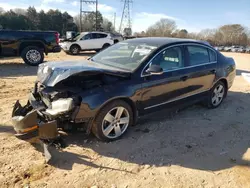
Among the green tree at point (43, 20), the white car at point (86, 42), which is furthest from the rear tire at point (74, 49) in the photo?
the green tree at point (43, 20)

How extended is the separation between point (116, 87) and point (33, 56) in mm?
8096

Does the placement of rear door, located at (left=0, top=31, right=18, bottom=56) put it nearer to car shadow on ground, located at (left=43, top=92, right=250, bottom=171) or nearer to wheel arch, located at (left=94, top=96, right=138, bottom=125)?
car shadow on ground, located at (left=43, top=92, right=250, bottom=171)

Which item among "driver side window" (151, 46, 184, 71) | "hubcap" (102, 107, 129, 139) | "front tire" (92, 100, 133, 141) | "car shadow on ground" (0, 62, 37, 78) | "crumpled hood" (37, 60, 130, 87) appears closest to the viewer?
"crumpled hood" (37, 60, 130, 87)

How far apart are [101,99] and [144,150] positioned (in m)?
1.01

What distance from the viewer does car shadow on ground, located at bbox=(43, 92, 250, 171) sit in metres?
3.51

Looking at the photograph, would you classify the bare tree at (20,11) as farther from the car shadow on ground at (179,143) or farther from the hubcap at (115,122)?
the hubcap at (115,122)

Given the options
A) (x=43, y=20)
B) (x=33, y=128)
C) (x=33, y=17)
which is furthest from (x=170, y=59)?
(x=33, y=17)

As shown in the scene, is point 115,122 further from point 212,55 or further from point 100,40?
point 100,40

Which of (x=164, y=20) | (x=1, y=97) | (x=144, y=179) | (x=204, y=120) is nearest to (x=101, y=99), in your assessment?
(x=144, y=179)

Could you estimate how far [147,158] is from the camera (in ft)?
11.7

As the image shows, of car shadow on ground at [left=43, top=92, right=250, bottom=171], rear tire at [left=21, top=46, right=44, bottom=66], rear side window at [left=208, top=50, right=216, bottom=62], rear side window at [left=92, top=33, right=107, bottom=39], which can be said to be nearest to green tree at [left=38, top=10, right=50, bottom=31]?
rear side window at [left=92, top=33, right=107, bottom=39]

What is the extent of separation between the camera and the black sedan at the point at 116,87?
351 centimetres

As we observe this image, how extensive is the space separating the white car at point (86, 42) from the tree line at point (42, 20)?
1122 inches

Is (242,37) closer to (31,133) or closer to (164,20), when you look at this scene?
(164,20)
